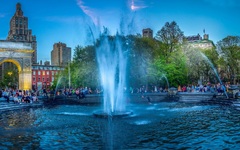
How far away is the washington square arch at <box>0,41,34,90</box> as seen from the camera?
152 feet

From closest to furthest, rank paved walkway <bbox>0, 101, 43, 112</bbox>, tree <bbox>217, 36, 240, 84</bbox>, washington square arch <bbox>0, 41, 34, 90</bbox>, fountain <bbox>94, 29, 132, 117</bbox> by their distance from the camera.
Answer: fountain <bbox>94, 29, 132, 117</bbox> → paved walkway <bbox>0, 101, 43, 112</bbox> → washington square arch <bbox>0, 41, 34, 90</bbox> → tree <bbox>217, 36, 240, 84</bbox>

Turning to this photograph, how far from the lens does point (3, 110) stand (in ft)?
80.7

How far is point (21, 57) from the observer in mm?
47531

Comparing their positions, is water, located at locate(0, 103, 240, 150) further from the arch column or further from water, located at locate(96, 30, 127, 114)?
the arch column

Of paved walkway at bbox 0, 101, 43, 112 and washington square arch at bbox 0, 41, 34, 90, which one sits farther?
washington square arch at bbox 0, 41, 34, 90

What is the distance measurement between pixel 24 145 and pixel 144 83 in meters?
39.4

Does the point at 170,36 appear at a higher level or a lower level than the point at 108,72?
higher

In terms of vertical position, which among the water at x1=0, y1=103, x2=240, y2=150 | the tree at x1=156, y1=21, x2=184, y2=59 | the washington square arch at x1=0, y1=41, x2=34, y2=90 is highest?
the tree at x1=156, y1=21, x2=184, y2=59

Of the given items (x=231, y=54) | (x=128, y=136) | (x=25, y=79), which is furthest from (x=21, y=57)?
(x=231, y=54)

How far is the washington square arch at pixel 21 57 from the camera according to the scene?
46.2 m

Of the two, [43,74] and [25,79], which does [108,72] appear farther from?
[43,74]

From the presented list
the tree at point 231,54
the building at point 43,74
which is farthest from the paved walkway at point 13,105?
the building at point 43,74

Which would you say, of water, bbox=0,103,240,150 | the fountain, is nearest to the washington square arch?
the fountain

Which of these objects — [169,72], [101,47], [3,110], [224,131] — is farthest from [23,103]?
[169,72]
